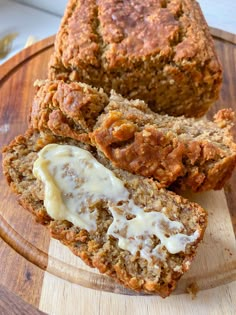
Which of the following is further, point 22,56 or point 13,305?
point 22,56

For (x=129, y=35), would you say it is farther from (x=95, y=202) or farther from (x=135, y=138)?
(x=95, y=202)

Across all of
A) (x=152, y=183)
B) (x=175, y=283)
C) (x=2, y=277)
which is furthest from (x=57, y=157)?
(x=175, y=283)

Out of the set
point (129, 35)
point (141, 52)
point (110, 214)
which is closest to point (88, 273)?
point (110, 214)

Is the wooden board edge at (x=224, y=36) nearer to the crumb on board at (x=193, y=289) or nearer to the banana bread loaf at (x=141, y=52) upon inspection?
the banana bread loaf at (x=141, y=52)

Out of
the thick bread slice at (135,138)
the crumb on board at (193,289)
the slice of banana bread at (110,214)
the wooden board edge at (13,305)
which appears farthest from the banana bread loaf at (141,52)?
the wooden board edge at (13,305)

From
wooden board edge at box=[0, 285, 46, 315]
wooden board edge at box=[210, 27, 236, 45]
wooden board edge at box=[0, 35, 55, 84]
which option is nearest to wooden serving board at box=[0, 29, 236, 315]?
wooden board edge at box=[0, 285, 46, 315]

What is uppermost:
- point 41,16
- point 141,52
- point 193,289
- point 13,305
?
point 141,52
